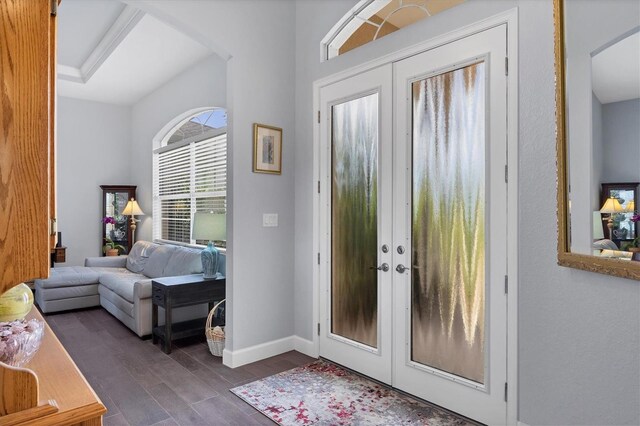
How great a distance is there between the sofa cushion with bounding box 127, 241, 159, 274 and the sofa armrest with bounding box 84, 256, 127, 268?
198 mm

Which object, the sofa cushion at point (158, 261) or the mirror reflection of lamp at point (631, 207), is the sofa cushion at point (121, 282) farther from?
the mirror reflection of lamp at point (631, 207)

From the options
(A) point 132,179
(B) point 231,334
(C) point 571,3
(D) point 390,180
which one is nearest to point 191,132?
(A) point 132,179

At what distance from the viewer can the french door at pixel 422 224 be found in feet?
7.65

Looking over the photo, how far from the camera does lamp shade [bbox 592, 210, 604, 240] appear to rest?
1.89 meters

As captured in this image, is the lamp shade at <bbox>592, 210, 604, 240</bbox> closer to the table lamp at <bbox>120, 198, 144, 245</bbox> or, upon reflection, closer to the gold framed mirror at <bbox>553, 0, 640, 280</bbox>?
the gold framed mirror at <bbox>553, 0, 640, 280</bbox>

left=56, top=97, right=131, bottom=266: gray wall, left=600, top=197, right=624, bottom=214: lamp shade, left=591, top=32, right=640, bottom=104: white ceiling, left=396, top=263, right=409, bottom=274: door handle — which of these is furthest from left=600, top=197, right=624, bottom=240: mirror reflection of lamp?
left=56, top=97, right=131, bottom=266: gray wall

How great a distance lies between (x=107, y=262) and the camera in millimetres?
6078

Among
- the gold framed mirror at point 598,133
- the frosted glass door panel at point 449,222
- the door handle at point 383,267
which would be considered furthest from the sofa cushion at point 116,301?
the gold framed mirror at point 598,133

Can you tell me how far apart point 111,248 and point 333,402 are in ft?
18.2

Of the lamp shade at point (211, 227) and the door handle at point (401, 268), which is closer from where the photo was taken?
the door handle at point (401, 268)

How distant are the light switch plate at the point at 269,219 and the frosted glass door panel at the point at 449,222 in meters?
1.28

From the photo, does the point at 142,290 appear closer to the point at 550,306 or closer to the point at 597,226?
the point at 550,306

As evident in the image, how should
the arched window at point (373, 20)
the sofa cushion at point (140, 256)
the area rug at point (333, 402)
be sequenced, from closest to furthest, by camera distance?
the area rug at point (333, 402) < the arched window at point (373, 20) < the sofa cushion at point (140, 256)

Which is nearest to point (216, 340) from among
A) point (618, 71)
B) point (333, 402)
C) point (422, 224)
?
point (333, 402)
